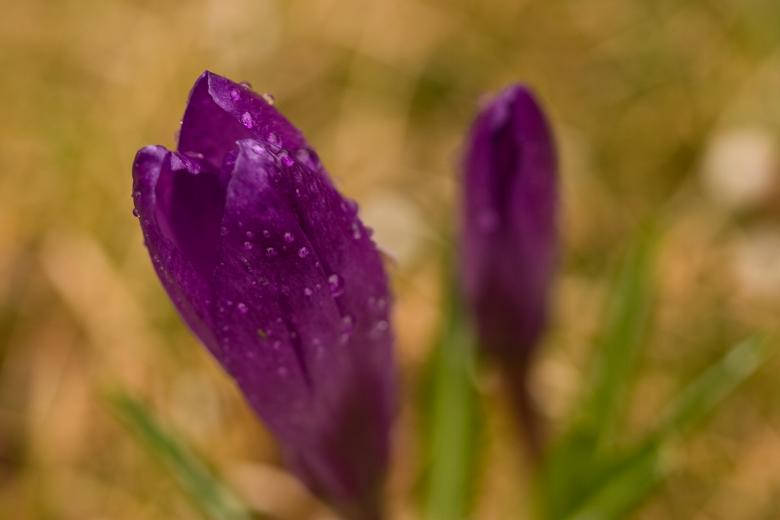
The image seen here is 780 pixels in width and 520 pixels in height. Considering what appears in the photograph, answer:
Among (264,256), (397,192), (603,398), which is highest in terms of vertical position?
(397,192)

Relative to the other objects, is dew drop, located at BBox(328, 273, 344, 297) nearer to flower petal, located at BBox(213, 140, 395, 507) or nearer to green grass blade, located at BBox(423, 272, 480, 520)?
flower petal, located at BBox(213, 140, 395, 507)

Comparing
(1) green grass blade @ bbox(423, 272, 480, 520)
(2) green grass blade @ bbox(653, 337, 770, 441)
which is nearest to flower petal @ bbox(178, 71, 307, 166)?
(1) green grass blade @ bbox(423, 272, 480, 520)

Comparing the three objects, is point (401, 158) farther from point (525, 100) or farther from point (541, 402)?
point (525, 100)

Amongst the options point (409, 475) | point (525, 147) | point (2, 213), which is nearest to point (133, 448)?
point (409, 475)

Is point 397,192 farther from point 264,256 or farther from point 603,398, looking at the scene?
point 264,256

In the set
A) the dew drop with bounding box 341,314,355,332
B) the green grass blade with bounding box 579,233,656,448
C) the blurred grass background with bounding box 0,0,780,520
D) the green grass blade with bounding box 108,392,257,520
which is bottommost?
the dew drop with bounding box 341,314,355,332

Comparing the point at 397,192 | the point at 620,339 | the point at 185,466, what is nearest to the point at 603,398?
the point at 620,339
